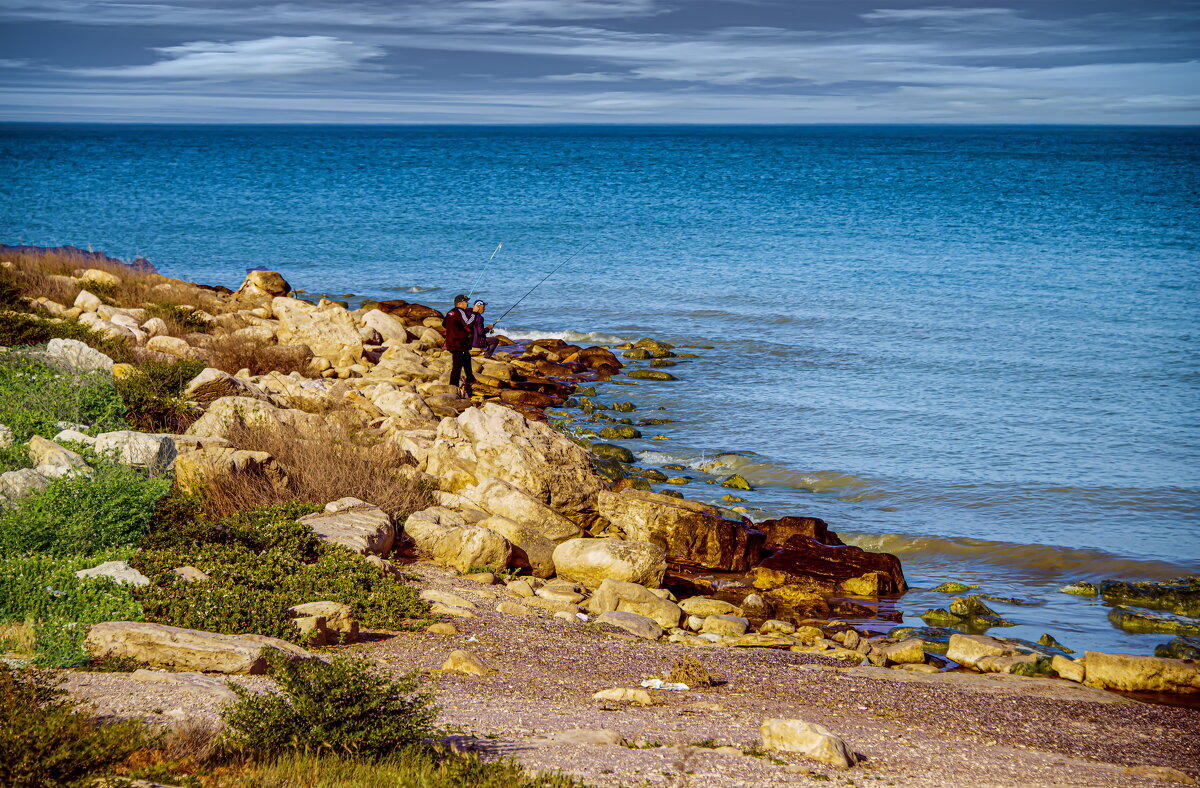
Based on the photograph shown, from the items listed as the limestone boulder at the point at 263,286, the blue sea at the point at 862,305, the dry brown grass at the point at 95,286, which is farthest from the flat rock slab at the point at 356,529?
the limestone boulder at the point at 263,286

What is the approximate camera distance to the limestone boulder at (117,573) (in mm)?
7785

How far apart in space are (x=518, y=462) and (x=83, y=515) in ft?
19.0

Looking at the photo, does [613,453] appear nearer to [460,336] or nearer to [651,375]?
[460,336]

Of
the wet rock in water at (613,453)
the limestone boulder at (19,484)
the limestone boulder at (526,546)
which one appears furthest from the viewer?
the wet rock in water at (613,453)

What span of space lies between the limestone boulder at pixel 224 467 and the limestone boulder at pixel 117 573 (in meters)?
2.68

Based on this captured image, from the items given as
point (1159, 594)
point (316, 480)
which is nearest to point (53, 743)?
point (316, 480)

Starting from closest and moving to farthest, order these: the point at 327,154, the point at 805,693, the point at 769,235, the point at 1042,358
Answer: the point at 805,693 < the point at 1042,358 < the point at 769,235 < the point at 327,154

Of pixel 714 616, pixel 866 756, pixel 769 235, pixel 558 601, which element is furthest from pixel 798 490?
pixel 769 235

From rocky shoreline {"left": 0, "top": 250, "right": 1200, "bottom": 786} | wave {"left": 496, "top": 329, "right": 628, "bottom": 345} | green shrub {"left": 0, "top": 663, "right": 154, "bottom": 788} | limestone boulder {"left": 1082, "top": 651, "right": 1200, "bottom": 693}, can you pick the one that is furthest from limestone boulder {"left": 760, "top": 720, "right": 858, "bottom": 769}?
wave {"left": 496, "top": 329, "right": 628, "bottom": 345}

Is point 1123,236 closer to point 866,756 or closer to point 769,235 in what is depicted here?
point 769,235

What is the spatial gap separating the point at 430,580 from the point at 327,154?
112 meters

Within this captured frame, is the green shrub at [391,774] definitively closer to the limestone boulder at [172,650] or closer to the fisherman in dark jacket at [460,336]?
the limestone boulder at [172,650]

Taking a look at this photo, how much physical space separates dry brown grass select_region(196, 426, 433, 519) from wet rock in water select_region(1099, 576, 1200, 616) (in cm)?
857

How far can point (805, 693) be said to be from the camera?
842 cm
